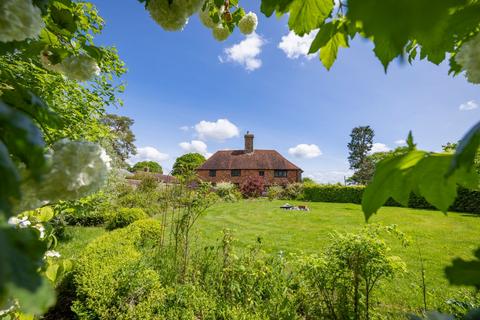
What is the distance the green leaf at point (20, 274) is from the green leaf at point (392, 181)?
80 cm

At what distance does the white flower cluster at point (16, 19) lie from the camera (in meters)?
0.56

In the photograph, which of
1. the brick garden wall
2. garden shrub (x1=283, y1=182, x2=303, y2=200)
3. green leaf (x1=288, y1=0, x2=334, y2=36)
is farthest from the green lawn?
the brick garden wall

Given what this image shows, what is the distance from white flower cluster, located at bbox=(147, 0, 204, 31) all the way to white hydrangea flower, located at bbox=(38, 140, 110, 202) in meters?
0.69

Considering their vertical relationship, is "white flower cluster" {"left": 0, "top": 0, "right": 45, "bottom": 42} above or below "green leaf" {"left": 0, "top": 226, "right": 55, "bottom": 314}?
above

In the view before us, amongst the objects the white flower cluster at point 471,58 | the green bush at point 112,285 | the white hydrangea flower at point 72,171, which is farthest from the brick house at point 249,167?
the white hydrangea flower at point 72,171

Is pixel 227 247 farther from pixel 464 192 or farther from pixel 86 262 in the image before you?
pixel 464 192

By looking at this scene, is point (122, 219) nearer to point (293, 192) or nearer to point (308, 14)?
point (308, 14)

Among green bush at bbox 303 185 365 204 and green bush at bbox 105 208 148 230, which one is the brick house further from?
green bush at bbox 105 208 148 230

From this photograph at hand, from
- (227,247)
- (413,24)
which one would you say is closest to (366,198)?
(413,24)

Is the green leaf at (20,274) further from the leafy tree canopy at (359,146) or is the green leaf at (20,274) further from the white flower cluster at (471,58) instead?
the leafy tree canopy at (359,146)

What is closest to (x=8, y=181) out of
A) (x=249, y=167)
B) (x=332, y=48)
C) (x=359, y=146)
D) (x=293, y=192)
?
(x=332, y=48)

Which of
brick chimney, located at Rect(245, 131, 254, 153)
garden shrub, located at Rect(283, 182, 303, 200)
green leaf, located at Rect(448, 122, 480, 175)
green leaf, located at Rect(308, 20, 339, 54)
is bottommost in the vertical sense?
green leaf, located at Rect(448, 122, 480, 175)

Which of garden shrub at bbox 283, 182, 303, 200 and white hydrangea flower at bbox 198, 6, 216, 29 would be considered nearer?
white hydrangea flower at bbox 198, 6, 216, 29

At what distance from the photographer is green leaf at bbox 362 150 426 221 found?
812 millimetres
